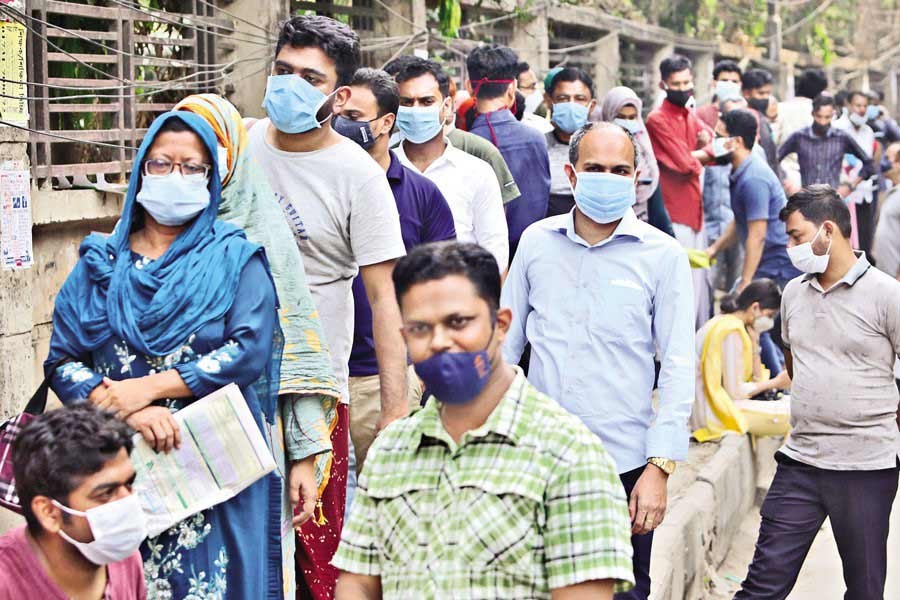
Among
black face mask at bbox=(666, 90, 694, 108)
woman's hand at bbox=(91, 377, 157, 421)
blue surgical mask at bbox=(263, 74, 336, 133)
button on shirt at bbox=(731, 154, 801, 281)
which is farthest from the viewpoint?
black face mask at bbox=(666, 90, 694, 108)

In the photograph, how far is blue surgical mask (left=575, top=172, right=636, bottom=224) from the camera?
4.11m

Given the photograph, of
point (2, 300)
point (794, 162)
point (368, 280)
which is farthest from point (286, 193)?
point (794, 162)

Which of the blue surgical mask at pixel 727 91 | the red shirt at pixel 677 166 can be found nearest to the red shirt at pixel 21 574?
the red shirt at pixel 677 166

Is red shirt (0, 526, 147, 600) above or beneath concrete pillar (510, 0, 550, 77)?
beneath

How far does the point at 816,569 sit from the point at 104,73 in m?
4.14

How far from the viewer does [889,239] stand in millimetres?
8461

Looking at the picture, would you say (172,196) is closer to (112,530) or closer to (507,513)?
(112,530)

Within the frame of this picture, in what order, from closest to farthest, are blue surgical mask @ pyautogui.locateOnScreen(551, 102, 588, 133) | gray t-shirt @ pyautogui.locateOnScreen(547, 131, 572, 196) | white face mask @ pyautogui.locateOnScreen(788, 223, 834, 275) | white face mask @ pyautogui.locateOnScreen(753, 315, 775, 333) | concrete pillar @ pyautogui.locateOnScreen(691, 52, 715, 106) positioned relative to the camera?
1. white face mask @ pyautogui.locateOnScreen(788, 223, 834, 275)
2. gray t-shirt @ pyautogui.locateOnScreen(547, 131, 572, 196)
3. blue surgical mask @ pyautogui.locateOnScreen(551, 102, 588, 133)
4. white face mask @ pyautogui.locateOnScreen(753, 315, 775, 333)
5. concrete pillar @ pyautogui.locateOnScreen(691, 52, 715, 106)

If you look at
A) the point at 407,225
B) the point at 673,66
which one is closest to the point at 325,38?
the point at 407,225

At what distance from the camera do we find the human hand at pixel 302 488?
3.90 meters

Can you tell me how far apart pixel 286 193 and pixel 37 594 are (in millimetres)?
1564

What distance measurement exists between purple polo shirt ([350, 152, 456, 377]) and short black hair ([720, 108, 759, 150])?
4585 mm

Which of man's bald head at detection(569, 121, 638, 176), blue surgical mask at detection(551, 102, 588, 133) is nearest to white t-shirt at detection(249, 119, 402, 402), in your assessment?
man's bald head at detection(569, 121, 638, 176)

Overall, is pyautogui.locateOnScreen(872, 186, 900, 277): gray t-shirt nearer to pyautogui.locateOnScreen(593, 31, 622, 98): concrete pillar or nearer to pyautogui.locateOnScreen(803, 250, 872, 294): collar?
pyautogui.locateOnScreen(803, 250, 872, 294): collar
